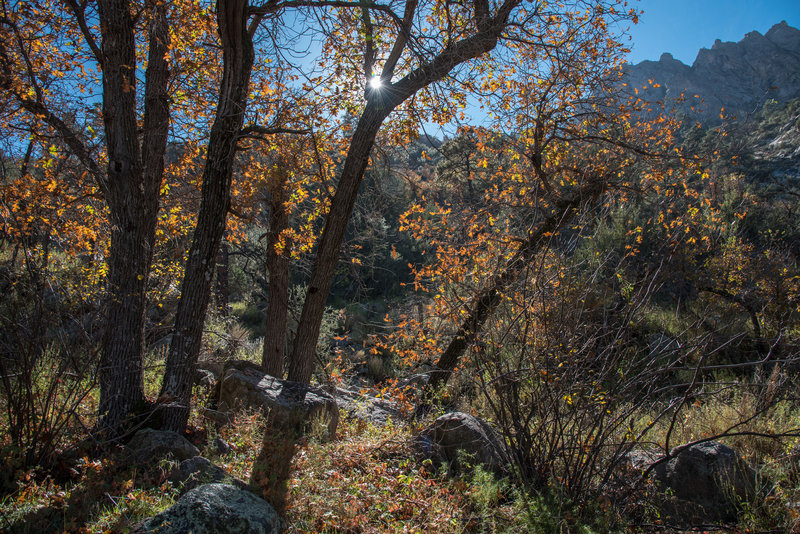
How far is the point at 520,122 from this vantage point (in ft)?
22.8

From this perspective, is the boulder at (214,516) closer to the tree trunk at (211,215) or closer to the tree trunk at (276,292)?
the tree trunk at (211,215)

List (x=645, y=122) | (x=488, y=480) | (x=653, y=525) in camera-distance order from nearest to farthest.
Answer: (x=653, y=525)
(x=488, y=480)
(x=645, y=122)

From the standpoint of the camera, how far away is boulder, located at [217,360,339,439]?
17.6ft

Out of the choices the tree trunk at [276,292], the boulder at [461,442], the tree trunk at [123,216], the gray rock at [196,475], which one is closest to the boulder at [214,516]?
the gray rock at [196,475]

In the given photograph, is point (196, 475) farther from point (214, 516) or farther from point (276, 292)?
point (276, 292)

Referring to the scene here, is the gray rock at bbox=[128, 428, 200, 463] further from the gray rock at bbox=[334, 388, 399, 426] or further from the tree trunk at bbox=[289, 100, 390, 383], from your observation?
the gray rock at bbox=[334, 388, 399, 426]

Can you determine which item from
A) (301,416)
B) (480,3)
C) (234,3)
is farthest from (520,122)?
(301,416)

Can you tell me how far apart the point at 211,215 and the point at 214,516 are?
330 centimetres

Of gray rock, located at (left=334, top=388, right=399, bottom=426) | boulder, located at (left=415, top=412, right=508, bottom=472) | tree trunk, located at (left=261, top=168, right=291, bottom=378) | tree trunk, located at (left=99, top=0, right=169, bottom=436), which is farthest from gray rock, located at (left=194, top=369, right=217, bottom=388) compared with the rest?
boulder, located at (left=415, top=412, right=508, bottom=472)

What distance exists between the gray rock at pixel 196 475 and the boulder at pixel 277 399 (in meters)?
1.58

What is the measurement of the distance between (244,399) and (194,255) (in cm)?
201

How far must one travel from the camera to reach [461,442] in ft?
15.5

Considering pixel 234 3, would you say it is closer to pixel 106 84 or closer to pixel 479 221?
pixel 106 84

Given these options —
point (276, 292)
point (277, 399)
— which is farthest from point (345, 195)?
point (276, 292)
